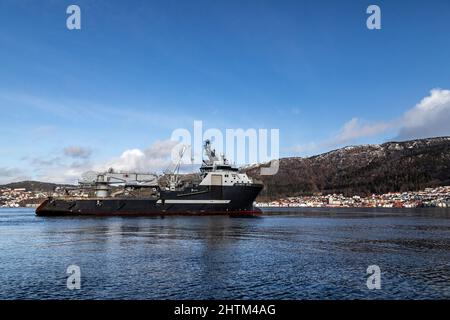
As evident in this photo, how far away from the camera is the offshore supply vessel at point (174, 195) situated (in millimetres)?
84750

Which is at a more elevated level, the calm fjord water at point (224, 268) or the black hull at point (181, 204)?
the black hull at point (181, 204)

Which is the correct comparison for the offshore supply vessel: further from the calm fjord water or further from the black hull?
the calm fjord water

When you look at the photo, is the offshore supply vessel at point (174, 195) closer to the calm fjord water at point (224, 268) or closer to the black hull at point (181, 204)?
the black hull at point (181, 204)

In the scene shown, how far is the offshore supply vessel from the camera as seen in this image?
8475 cm

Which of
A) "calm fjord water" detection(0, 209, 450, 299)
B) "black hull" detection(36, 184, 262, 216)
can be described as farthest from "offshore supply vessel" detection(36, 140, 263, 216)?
"calm fjord water" detection(0, 209, 450, 299)

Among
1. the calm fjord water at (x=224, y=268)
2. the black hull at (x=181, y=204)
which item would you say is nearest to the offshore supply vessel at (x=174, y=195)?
the black hull at (x=181, y=204)

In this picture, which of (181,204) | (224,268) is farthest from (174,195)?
(224,268)

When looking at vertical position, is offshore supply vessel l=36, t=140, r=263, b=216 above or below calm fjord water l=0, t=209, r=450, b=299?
above

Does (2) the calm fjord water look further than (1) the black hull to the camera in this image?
No

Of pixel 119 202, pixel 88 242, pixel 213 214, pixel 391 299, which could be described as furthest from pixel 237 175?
pixel 391 299

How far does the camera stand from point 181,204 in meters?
85.4

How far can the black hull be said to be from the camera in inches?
3324
